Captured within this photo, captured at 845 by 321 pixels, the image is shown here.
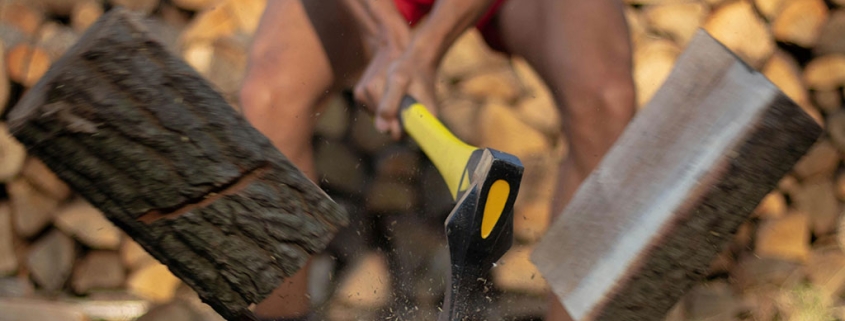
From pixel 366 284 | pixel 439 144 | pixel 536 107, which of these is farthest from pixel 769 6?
pixel 366 284

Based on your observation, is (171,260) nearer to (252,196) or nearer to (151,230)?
(151,230)

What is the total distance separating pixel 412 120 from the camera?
1378mm

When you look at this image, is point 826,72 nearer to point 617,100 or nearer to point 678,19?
point 678,19

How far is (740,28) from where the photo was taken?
2.01 meters

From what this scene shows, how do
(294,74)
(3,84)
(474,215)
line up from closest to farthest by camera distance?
(474,215), (294,74), (3,84)

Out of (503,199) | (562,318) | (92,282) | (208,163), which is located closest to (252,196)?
(208,163)

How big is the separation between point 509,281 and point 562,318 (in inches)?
19.7

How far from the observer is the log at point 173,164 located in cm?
95

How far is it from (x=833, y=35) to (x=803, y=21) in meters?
0.09

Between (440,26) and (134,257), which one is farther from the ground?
(440,26)

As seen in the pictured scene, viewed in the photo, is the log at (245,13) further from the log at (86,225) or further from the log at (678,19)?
the log at (678,19)

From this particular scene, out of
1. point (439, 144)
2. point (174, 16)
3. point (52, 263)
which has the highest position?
point (439, 144)

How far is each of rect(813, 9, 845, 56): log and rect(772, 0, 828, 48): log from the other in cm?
1

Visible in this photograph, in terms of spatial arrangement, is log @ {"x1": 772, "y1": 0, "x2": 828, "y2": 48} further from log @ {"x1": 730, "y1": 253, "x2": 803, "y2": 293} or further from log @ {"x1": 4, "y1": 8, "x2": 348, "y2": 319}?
log @ {"x1": 4, "y1": 8, "x2": 348, "y2": 319}
